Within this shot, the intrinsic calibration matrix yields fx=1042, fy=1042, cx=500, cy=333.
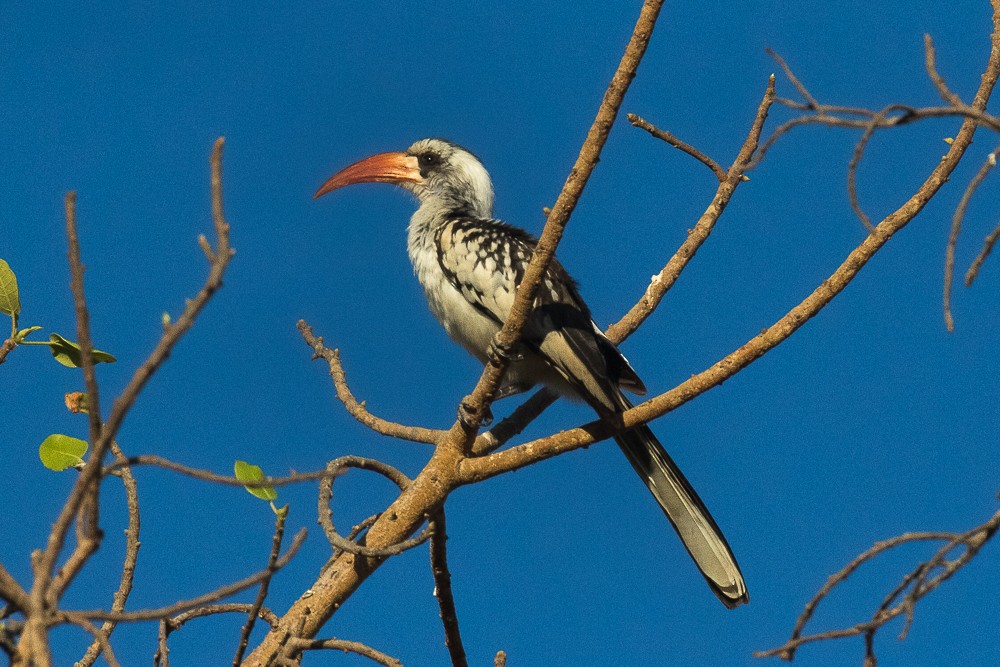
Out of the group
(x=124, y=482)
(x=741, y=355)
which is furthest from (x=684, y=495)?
(x=124, y=482)

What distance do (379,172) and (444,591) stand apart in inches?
134

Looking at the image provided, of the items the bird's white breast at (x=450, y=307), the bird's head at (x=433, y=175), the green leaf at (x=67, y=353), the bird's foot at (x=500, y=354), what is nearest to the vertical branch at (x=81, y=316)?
the green leaf at (x=67, y=353)

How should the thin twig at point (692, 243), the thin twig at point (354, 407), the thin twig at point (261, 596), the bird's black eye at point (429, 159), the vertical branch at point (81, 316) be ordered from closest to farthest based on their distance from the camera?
the vertical branch at point (81, 316) < the thin twig at point (261, 596) < the thin twig at point (354, 407) < the thin twig at point (692, 243) < the bird's black eye at point (429, 159)

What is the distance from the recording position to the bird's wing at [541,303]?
384 centimetres

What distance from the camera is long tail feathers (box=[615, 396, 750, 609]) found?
Answer: 3625mm

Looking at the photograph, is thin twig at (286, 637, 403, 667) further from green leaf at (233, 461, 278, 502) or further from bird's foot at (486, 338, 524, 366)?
bird's foot at (486, 338, 524, 366)

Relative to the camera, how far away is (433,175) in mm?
5805

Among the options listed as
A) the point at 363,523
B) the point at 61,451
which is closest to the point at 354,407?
the point at 363,523

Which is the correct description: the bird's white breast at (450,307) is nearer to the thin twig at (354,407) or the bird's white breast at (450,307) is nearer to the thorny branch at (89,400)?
the thin twig at (354,407)

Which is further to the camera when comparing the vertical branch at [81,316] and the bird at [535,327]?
the bird at [535,327]

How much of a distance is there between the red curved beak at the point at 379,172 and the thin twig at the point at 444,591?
3150 mm

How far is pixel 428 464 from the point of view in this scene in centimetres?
317

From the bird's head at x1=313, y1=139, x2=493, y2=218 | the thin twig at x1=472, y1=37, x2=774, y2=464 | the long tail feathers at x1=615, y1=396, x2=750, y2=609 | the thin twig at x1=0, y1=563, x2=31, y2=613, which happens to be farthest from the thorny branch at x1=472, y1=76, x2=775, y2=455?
the thin twig at x1=0, y1=563, x2=31, y2=613

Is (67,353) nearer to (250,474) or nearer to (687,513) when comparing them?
(250,474)
